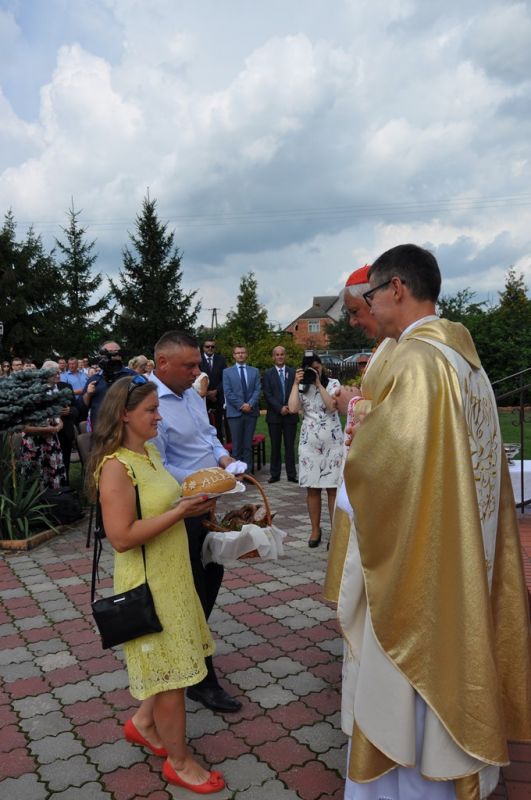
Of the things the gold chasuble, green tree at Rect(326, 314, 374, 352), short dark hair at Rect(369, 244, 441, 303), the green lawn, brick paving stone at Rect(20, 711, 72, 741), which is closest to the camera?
the gold chasuble

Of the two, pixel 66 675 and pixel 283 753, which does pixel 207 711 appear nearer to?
pixel 283 753

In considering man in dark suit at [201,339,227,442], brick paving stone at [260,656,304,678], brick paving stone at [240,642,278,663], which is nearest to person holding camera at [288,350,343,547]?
brick paving stone at [240,642,278,663]

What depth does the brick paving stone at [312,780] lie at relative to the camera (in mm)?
2717

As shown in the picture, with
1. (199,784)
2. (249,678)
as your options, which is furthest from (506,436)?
(199,784)

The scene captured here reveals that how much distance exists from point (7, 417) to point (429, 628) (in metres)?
5.88

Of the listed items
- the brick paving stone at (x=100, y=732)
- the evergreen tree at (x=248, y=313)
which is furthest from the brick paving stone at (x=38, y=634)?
the evergreen tree at (x=248, y=313)

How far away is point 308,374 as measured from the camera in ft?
21.0

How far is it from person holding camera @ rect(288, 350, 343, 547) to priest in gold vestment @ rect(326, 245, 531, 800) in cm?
412

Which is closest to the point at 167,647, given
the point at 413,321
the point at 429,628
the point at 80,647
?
the point at 429,628

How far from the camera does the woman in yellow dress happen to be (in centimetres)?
251

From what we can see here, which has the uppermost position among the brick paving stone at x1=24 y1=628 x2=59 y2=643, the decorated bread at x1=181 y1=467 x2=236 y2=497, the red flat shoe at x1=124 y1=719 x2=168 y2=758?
the decorated bread at x1=181 y1=467 x2=236 y2=497

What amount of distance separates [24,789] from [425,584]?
6.80ft

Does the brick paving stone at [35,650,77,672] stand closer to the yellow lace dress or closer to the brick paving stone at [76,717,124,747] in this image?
the brick paving stone at [76,717,124,747]

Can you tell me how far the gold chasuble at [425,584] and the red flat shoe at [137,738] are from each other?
1218 mm
